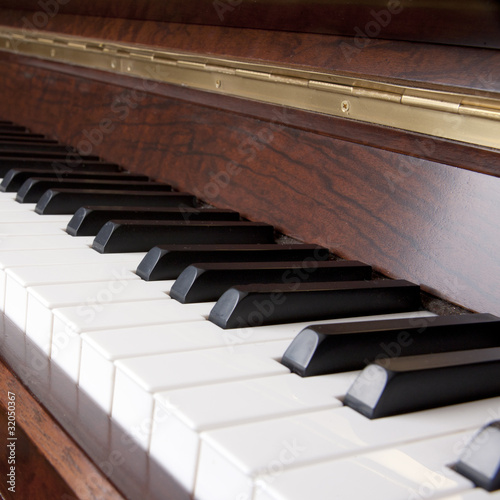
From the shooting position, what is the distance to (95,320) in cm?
95

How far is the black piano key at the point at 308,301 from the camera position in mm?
997

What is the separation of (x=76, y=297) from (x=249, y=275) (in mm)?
276

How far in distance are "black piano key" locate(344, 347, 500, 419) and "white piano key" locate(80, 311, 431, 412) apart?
0.66ft

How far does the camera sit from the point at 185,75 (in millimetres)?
1760

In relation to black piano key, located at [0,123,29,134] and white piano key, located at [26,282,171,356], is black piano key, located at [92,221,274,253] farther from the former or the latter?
black piano key, located at [0,123,29,134]

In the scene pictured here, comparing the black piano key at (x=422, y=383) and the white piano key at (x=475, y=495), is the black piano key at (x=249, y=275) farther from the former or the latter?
the white piano key at (x=475, y=495)

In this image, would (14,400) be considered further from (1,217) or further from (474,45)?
(474,45)

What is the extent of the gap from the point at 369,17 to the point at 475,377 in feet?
2.22

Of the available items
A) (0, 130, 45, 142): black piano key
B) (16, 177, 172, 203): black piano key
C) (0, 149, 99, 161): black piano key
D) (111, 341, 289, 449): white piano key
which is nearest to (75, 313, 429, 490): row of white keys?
(111, 341, 289, 449): white piano key

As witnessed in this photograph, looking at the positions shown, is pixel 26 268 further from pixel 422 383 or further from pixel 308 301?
pixel 422 383

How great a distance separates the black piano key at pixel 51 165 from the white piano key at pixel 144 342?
1.07 meters

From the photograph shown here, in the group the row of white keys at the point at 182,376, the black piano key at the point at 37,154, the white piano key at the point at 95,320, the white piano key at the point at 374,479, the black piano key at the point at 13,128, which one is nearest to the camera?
the white piano key at the point at 374,479

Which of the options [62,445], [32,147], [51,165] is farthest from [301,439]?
[32,147]

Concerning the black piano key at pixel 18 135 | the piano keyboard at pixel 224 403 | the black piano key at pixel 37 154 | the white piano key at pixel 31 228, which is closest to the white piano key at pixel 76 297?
the piano keyboard at pixel 224 403
